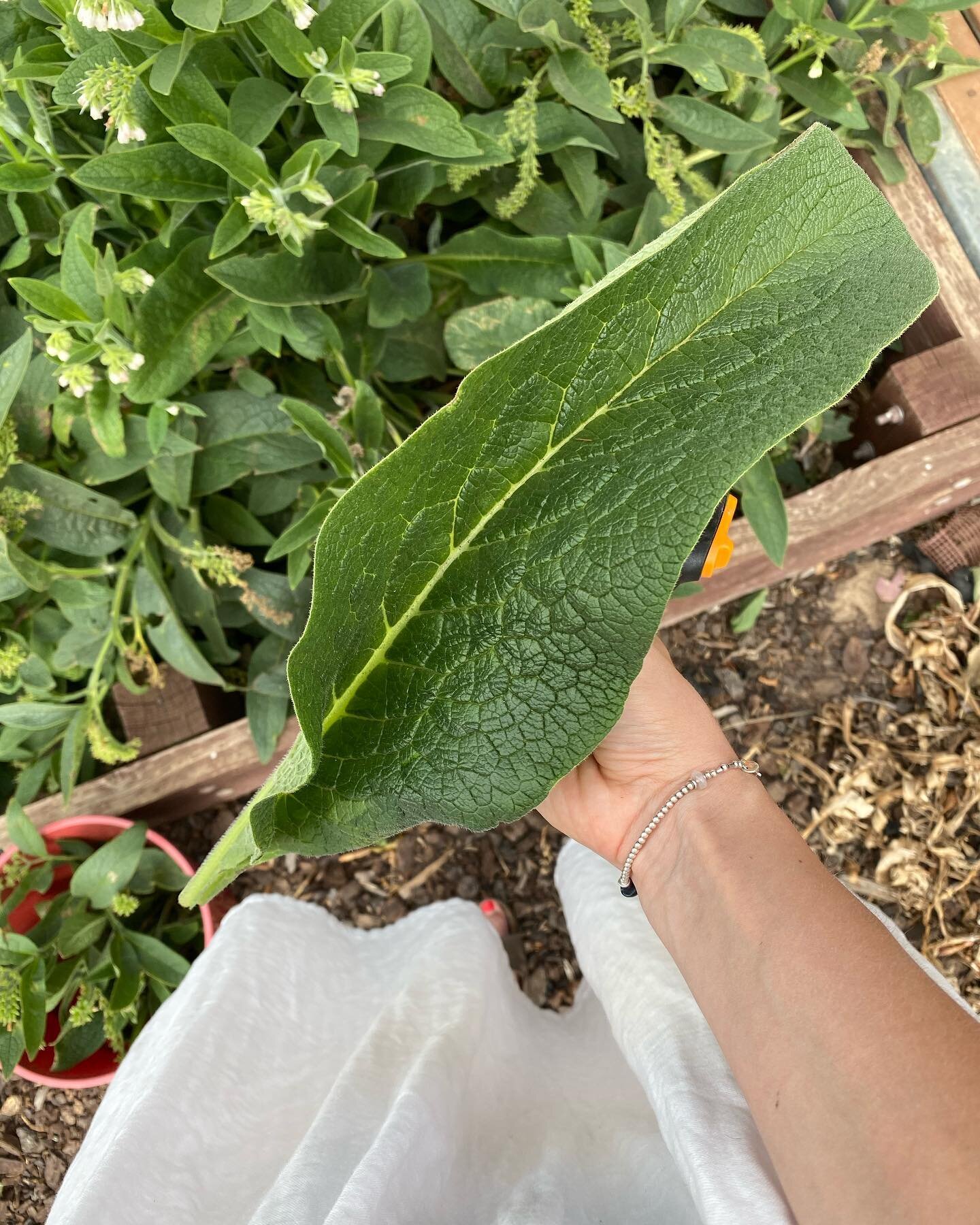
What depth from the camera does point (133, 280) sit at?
2.92ft

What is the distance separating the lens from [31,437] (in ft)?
3.62

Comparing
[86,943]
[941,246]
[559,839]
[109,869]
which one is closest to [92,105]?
[109,869]

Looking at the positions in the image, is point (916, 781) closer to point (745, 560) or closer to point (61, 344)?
point (745, 560)

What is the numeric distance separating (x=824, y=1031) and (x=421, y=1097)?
17.7 inches

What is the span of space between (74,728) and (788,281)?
1053 millimetres

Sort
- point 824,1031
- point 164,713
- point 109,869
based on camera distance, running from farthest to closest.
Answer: point 164,713
point 109,869
point 824,1031

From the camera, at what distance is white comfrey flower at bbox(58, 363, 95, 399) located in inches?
35.3

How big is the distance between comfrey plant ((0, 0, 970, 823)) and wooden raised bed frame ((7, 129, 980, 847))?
0.29 feet

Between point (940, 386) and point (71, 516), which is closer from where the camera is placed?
point (71, 516)

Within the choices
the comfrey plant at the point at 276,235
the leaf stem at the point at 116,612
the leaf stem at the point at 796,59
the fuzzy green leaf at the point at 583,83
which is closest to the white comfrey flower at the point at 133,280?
the comfrey plant at the point at 276,235

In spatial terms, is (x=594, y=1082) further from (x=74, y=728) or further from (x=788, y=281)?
(x=788, y=281)

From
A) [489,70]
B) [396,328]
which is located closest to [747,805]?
[396,328]

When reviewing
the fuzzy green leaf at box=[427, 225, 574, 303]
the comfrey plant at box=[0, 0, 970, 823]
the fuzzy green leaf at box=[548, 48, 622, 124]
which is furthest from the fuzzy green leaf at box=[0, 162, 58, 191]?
the fuzzy green leaf at box=[548, 48, 622, 124]

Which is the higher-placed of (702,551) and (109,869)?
(702,551)
